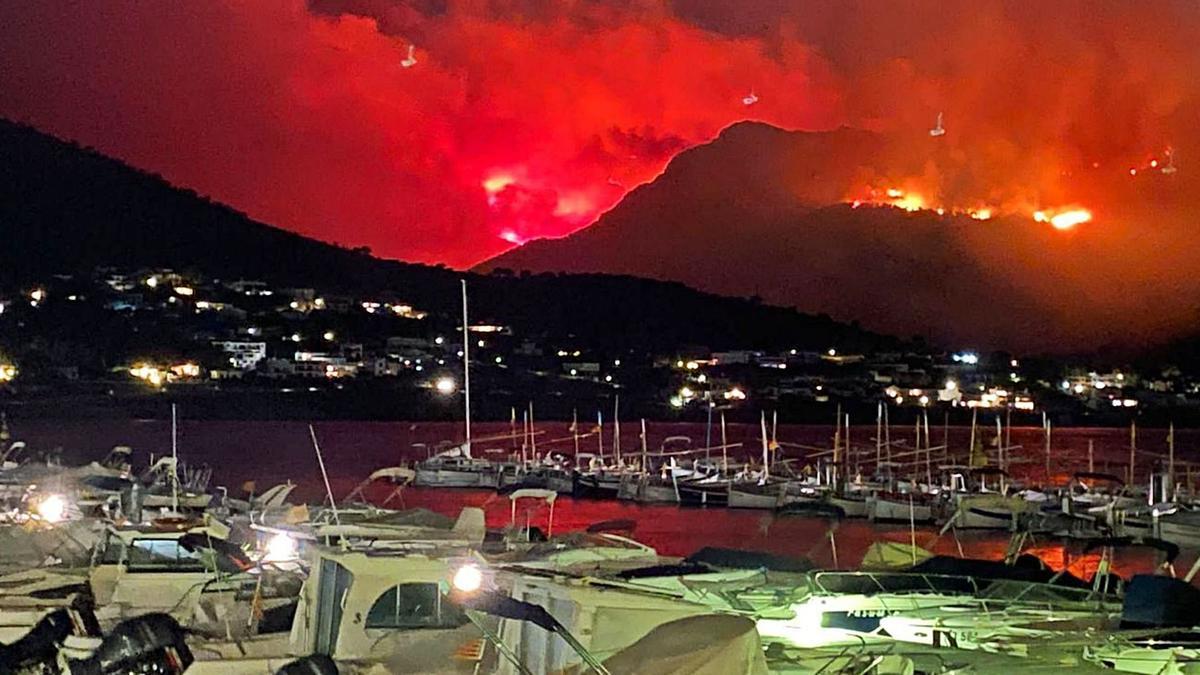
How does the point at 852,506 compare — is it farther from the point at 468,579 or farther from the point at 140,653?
the point at 468,579

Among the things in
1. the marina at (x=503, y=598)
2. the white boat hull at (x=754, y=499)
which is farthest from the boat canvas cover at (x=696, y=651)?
the white boat hull at (x=754, y=499)

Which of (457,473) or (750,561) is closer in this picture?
(750,561)

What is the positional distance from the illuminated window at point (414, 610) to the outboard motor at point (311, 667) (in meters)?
0.86

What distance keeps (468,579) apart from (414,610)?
6.84ft

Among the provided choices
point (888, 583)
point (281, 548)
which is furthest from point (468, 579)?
point (281, 548)

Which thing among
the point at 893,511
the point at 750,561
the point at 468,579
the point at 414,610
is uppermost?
the point at 468,579

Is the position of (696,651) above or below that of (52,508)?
above

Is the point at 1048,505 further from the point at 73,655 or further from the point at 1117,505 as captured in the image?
the point at 73,655

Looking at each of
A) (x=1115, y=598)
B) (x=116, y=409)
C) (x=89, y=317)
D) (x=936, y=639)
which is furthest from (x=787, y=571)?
(x=89, y=317)

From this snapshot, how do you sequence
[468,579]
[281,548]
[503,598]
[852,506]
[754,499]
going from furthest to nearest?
[754,499] → [852,506] → [281,548] → [468,579] → [503,598]

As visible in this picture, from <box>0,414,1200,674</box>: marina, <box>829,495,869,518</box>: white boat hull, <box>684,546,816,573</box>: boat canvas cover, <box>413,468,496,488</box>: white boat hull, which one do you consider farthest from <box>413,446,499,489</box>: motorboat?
<box>684,546,816,573</box>: boat canvas cover

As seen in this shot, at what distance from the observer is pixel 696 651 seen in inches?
416

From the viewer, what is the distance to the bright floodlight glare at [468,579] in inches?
457

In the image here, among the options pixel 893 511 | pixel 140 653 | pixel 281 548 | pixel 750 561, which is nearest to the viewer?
pixel 140 653
